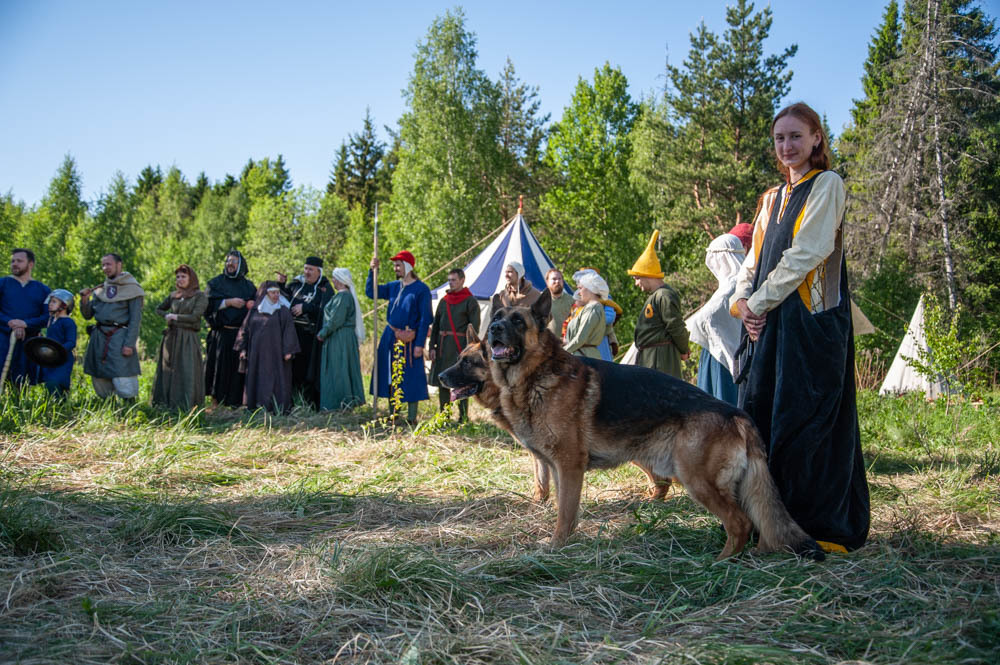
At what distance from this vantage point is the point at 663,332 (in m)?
5.94

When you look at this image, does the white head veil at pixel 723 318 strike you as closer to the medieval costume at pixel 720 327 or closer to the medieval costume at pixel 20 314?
the medieval costume at pixel 720 327

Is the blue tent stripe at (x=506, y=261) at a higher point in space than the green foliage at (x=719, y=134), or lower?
lower

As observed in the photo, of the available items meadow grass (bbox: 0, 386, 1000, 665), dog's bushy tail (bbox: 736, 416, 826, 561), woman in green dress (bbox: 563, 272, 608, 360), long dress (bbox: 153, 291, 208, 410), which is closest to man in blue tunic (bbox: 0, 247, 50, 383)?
long dress (bbox: 153, 291, 208, 410)

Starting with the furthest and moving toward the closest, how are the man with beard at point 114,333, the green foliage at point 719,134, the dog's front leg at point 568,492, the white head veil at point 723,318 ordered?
the green foliage at point 719,134
the man with beard at point 114,333
the white head veil at point 723,318
the dog's front leg at point 568,492

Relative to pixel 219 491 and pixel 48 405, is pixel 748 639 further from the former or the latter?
pixel 48 405

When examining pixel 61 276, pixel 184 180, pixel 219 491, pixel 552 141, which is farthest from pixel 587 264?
pixel 184 180

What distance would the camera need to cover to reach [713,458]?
3.25m

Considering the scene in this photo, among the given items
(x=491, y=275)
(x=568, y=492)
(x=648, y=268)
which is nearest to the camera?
(x=568, y=492)

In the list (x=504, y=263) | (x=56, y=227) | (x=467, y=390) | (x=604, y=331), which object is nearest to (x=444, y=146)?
(x=504, y=263)

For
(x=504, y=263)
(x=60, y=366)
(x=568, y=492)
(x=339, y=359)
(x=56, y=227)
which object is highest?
(x=56, y=227)

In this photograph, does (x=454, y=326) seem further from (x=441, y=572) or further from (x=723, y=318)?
(x=441, y=572)

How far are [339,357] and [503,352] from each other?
5.69 m

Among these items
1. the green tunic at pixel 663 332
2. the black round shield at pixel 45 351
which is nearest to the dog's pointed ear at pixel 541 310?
the green tunic at pixel 663 332

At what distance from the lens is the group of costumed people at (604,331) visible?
3262mm
